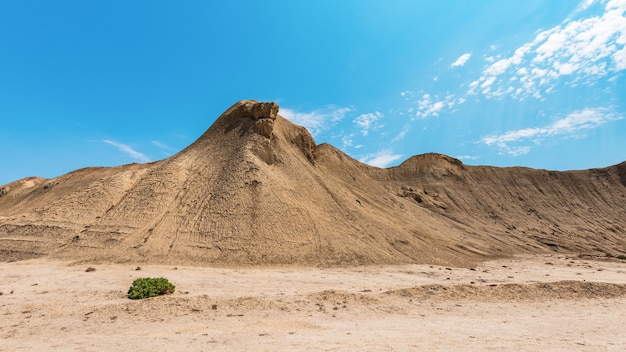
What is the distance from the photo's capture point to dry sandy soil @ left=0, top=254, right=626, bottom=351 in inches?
266

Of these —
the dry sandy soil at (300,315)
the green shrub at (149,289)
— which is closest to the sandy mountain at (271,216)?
the dry sandy soil at (300,315)

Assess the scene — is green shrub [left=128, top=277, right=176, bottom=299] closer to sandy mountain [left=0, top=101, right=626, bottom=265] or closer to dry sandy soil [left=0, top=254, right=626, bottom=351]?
dry sandy soil [left=0, top=254, right=626, bottom=351]

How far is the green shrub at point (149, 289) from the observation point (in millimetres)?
10719

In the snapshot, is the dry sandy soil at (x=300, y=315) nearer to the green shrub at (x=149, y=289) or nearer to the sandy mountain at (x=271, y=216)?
the green shrub at (x=149, y=289)

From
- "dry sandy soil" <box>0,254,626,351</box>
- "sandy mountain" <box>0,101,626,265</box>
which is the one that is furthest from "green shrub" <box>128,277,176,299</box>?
"sandy mountain" <box>0,101,626,265</box>

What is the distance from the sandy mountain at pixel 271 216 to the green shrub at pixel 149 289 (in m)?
6.95

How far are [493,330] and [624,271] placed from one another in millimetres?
18519

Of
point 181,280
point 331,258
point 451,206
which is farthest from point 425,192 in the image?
point 181,280

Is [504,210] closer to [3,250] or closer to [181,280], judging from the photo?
[181,280]

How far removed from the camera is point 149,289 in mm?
10906

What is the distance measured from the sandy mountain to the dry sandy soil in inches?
174

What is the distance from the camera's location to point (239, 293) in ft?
38.5

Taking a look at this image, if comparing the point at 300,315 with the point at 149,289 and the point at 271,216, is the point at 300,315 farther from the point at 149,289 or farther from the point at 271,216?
the point at 271,216

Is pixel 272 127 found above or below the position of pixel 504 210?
above
